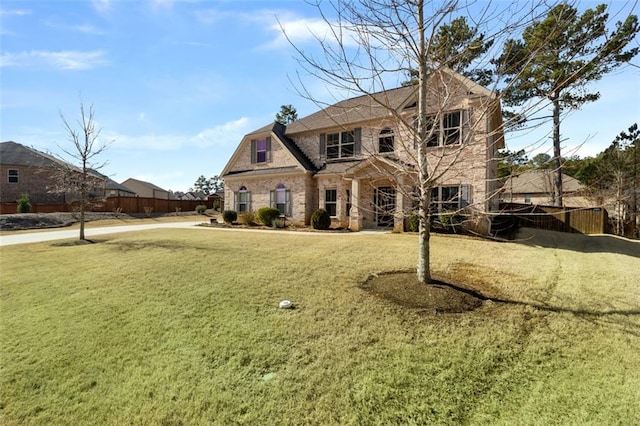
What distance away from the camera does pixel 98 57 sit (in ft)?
29.4

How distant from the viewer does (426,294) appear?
17.6 feet

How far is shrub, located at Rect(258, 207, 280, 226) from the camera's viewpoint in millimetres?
18094

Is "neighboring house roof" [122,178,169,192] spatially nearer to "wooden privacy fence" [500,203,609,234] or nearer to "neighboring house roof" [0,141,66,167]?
"neighboring house roof" [0,141,66,167]

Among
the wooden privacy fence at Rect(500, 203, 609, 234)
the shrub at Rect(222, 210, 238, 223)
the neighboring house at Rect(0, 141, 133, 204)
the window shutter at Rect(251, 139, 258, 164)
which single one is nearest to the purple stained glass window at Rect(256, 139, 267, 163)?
the window shutter at Rect(251, 139, 258, 164)

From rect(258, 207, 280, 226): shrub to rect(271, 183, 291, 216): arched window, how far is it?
562 millimetres

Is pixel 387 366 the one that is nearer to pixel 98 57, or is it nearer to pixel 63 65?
pixel 98 57

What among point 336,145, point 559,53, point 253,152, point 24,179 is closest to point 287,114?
point 253,152

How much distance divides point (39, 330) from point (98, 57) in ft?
27.4

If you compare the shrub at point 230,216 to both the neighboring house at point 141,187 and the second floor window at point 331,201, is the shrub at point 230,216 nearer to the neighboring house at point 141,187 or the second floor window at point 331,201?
the second floor window at point 331,201

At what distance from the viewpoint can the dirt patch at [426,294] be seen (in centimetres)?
496

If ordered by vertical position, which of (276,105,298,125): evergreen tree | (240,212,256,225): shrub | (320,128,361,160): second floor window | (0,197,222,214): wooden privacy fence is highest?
(276,105,298,125): evergreen tree

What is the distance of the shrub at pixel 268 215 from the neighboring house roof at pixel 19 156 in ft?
90.1

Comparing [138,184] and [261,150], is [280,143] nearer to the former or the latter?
[261,150]

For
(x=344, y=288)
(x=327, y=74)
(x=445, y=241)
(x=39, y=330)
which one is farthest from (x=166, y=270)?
(x=445, y=241)
